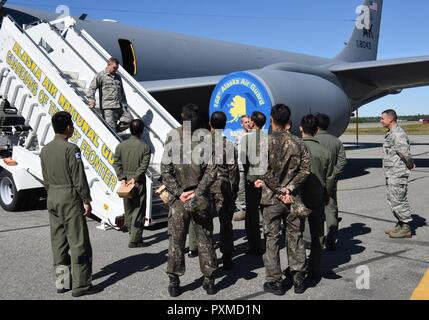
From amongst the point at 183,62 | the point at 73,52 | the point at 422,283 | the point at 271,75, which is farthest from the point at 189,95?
the point at 422,283

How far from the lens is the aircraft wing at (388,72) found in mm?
10578

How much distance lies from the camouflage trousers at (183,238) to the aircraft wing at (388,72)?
862 centimetres

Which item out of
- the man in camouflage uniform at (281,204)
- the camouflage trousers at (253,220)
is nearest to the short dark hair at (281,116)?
the man in camouflage uniform at (281,204)

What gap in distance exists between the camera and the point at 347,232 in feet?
19.3

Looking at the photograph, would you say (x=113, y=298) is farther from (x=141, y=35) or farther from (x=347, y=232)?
(x=141, y=35)

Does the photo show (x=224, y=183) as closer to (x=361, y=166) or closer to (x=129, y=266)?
Result: (x=129, y=266)

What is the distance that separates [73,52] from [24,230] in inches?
127

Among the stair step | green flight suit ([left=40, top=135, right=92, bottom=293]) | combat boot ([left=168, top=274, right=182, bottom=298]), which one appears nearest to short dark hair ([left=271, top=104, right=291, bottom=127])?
combat boot ([left=168, top=274, right=182, bottom=298])

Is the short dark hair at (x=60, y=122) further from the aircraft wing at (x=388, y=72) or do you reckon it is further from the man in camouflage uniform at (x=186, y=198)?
the aircraft wing at (x=388, y=72)

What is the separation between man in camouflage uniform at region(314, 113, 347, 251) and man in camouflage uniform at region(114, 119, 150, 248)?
7.31 feet

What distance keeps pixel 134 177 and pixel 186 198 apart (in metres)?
1.71

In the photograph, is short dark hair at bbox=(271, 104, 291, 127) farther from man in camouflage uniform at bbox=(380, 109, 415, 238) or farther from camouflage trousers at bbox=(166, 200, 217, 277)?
man in camouflage uniform at bbox=(380, 109, 415, 238)

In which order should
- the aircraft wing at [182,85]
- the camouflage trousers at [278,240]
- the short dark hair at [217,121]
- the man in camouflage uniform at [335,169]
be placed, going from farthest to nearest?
1. the aircraft wing at [182,85]
2. the man in camouflage uniform at [335,169]
3. the short dark hair at [217,121]
4. the camouflage trousers at [278,240]

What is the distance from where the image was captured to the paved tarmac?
12.4 ft
